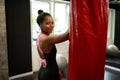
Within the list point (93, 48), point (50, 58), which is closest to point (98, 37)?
point (93, 48)

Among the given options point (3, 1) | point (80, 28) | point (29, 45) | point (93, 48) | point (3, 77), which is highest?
point (3, 1)

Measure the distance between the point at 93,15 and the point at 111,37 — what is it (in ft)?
23.0

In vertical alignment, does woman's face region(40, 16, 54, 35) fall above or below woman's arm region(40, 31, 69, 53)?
above

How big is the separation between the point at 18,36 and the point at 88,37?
3635mm

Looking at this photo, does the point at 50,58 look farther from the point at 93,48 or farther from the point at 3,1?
the point at 3,1

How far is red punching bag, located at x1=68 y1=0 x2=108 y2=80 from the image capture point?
0.97 meters

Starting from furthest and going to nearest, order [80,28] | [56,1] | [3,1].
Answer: [56,1]
[3,1]
[80,28]

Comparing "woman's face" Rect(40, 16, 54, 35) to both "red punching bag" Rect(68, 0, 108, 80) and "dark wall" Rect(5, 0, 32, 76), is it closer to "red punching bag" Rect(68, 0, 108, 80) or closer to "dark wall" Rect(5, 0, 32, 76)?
"red punching bag" Rect(68, 0, 108, 80)

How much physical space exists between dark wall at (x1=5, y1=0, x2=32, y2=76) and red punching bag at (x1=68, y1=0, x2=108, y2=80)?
3417mm

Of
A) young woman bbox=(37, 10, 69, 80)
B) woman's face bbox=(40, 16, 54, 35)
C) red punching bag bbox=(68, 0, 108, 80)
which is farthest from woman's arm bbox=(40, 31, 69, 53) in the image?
red punching bag bbox=(68, 0, 108, 80)

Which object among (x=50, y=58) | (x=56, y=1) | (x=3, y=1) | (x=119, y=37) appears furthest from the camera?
(x=119, y=37)

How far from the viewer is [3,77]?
3924 millimetres

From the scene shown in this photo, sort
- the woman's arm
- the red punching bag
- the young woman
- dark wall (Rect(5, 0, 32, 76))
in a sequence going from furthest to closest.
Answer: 1. dark wall (Rect(5, 0, 32, 76))
2. the young woman
3. the woman's arm
4. the red punching bag

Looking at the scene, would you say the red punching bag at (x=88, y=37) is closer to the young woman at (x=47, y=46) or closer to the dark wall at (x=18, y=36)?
the young woman at (x=47, y=46)
